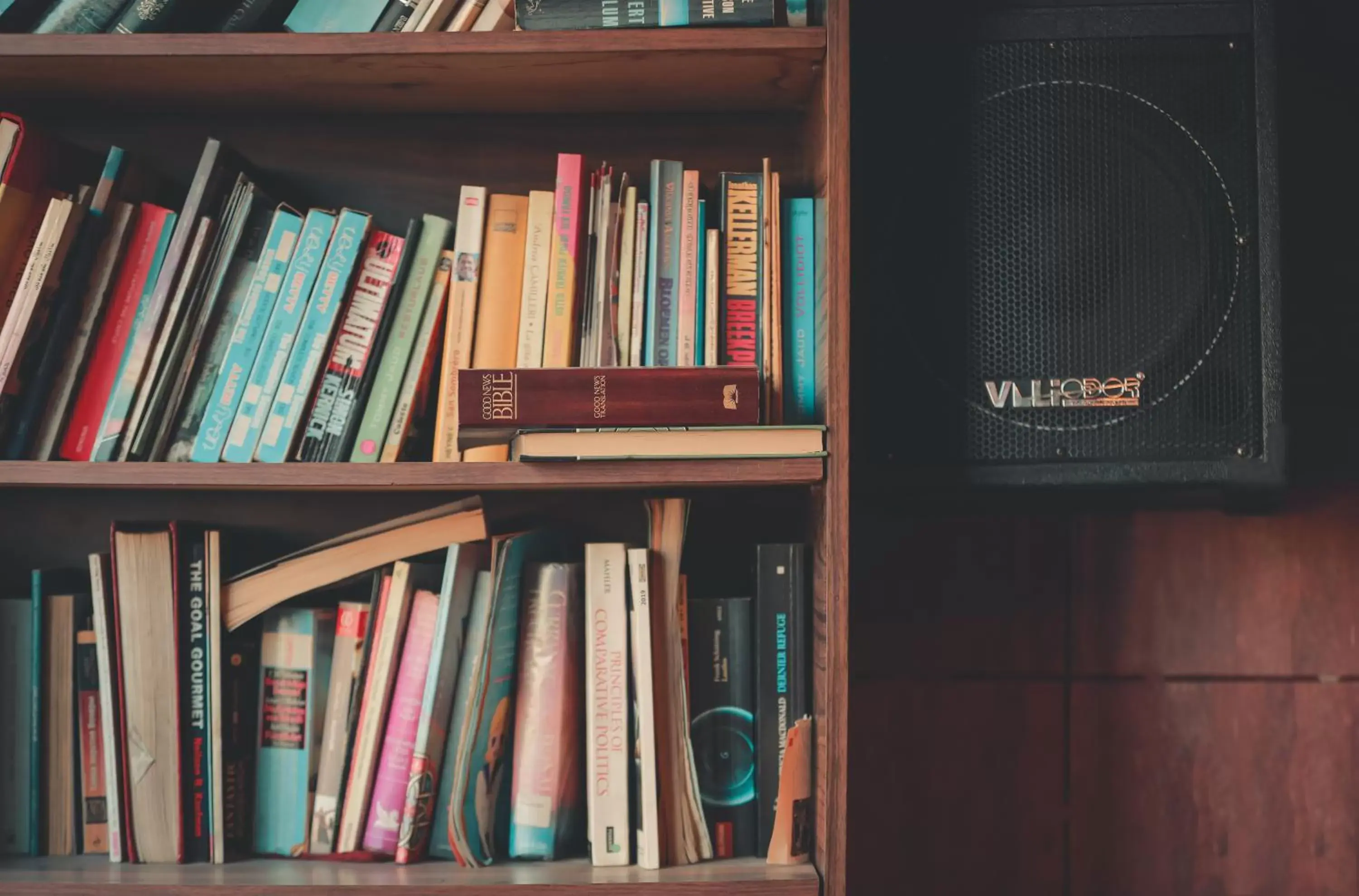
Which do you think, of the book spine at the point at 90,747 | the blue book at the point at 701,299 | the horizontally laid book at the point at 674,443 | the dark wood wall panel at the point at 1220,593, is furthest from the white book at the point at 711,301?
the book spine at the point at 90,747

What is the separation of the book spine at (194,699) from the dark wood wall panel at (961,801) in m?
0.71

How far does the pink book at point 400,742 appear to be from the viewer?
3.34 feet

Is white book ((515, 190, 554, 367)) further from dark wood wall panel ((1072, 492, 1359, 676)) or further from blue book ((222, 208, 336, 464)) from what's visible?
dark wood wall panel ((1072, 492, 1359, 676))

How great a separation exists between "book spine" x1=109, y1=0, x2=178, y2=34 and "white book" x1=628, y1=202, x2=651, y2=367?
489 mm

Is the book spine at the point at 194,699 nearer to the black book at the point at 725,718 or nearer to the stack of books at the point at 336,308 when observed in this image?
the stack of books at the point at 336,308

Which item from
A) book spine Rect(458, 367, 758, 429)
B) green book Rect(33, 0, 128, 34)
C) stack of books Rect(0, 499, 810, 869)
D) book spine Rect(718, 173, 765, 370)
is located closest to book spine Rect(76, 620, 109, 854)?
stack of books Rect(0, 499, 810, 869)

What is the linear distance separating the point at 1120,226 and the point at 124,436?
38.5 inches

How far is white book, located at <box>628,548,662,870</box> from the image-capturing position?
0.98 meters

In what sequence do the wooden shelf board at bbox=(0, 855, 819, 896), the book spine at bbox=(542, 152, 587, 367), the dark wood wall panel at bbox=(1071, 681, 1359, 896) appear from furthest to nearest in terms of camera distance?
1. the dark wood wall panel at bbox=(1071, 681, 1359, 896)
2. the book spine at bbox=(542, 152, 587, 367)
3. the wooden shelf board at bbox=(0, 855, 819, 896)

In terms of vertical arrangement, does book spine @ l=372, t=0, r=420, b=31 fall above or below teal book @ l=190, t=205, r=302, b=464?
above

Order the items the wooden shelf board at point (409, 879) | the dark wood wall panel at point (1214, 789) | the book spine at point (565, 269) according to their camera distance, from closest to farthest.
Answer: the wooden shelf board at point (409, 879) → the book spine at point (565, 269) → the dark wood wall panel at point (1214, 789)

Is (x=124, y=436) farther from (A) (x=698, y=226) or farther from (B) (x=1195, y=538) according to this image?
(B) (x=1195, y=538)

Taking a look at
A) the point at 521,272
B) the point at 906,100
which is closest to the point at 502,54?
the point at 521,272

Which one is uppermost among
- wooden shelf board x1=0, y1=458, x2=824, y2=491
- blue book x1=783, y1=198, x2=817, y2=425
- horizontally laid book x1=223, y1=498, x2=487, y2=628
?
blue book x1=783, y1=198, x2=817, y2=425
